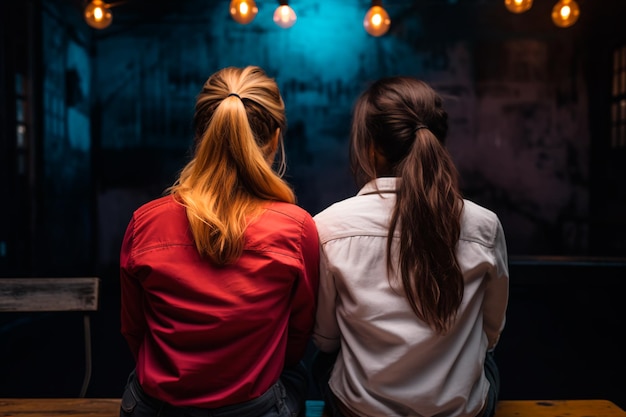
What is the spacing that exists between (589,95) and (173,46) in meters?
→ 6.14

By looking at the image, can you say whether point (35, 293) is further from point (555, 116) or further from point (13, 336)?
point (555, 116)

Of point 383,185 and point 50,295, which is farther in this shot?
point 50,295

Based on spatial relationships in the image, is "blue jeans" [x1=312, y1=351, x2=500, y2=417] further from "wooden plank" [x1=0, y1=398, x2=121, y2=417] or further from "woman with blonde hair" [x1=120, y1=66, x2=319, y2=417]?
"wooden plank" [x1=0, y1=398, x2=121, y2=417]

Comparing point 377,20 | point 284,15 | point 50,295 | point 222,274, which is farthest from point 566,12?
point 50,295

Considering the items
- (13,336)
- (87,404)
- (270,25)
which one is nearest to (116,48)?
(270,25)

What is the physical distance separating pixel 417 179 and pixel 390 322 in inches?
14.3

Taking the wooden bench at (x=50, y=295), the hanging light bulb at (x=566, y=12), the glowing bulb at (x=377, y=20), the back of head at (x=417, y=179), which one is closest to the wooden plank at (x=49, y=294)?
the wooden bench at (x=50, y=295)

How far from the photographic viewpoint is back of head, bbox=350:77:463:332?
130 centimetres

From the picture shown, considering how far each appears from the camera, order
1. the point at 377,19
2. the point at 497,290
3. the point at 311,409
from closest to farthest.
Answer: the point at 497,290
the point at 311,409
the point at 377,19

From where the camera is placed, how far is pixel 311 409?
171 centimetres

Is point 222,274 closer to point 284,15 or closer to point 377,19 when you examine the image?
point 284,15

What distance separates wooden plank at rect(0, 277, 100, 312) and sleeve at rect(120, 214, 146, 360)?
851 millimetres

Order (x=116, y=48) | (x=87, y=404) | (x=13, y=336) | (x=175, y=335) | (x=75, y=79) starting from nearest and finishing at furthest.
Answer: (x=175, y=335) → (x=87, y=404) → (x=13, y=336) → (x=75, y=79) → (x=116, y=48)

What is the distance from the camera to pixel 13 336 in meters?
4.77
